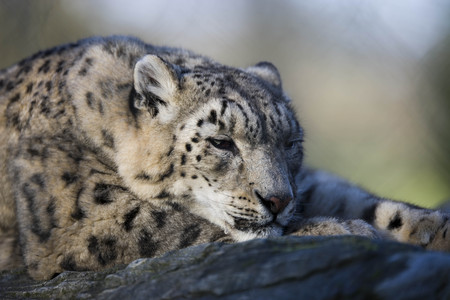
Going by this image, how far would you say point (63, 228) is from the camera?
8.87ft

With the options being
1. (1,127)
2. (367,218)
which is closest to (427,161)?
(367,218)

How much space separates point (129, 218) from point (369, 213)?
1.32 m

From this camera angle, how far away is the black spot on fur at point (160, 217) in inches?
107

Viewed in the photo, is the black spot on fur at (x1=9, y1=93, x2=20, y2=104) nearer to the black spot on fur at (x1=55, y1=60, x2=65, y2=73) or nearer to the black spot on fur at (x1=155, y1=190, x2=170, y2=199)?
the black spot on fur at (x1=55, y1=60, x2=65, y2=73)

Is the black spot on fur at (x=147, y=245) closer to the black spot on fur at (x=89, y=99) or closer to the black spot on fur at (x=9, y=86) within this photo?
the black spot on fur at (x=89, y=99)

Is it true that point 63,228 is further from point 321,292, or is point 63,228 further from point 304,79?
point 304,79

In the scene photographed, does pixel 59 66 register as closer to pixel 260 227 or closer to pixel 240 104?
pixel 240 104

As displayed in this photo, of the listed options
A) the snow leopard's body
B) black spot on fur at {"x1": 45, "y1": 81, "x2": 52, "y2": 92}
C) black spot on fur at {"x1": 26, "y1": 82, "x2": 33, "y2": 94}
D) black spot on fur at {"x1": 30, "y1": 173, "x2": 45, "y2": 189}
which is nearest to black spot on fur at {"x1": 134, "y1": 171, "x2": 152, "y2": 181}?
the snow leopard's body

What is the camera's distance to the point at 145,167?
2889 mm

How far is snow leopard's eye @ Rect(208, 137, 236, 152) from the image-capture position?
9.14 ft

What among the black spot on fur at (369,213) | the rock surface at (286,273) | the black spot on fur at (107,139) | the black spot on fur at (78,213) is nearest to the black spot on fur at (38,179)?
Result: the black spot on fur at (78,213)

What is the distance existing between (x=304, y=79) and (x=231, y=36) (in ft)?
3.26

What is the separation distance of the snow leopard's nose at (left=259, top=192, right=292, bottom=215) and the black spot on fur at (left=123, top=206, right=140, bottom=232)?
1.94ft

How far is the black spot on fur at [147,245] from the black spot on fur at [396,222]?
1229 mm
